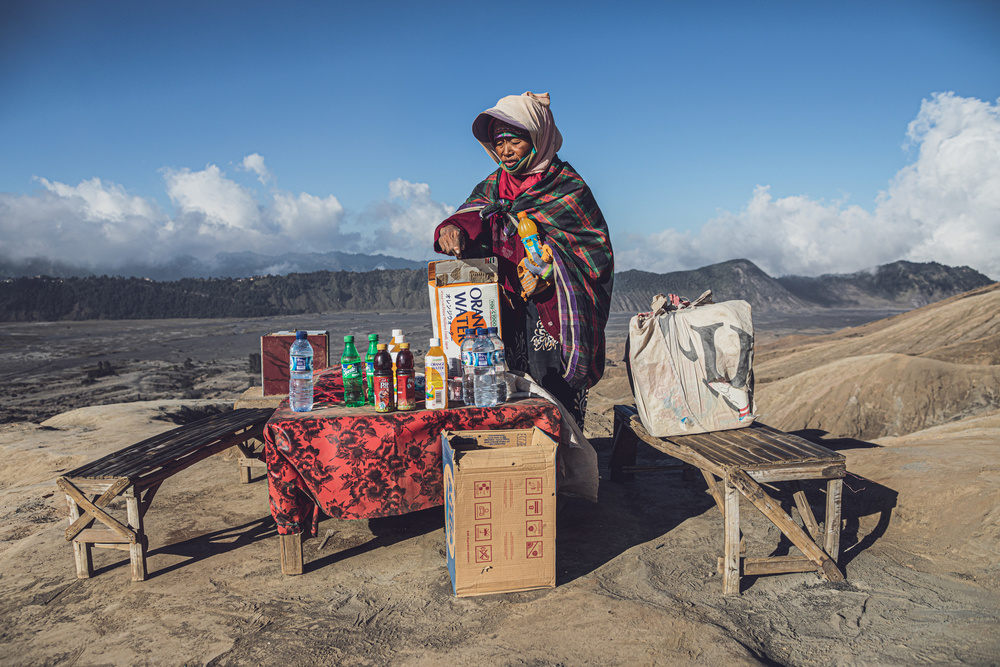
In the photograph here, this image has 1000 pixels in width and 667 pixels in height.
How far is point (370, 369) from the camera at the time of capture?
3021 millimetres

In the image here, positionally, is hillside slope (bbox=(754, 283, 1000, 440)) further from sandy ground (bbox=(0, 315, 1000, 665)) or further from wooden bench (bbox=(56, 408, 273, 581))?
wooden bench (bbox=(56, 408, 273, 581))

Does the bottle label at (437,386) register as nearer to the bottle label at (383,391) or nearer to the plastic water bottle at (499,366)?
the bottle label at (383,391)

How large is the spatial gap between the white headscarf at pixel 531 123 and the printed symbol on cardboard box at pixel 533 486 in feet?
6.53

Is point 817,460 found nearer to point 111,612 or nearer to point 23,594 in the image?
point 111,612

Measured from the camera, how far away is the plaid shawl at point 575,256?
349cm

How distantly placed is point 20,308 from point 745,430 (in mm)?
57200

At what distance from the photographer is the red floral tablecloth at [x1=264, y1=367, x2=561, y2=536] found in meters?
2.74

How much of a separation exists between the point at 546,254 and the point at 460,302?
2.09 feet

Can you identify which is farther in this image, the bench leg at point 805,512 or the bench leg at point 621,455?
the bench leg at point 621,455

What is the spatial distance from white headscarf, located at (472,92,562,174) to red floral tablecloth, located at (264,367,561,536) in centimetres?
163

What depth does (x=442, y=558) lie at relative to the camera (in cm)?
308

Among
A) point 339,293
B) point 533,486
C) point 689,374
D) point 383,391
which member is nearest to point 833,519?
point 689,374

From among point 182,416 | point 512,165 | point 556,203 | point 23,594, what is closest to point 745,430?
point 556,203

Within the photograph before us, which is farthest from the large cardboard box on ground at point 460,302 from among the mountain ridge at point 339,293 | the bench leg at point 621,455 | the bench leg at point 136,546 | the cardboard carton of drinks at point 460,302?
the mountain ridge at point 339,293
